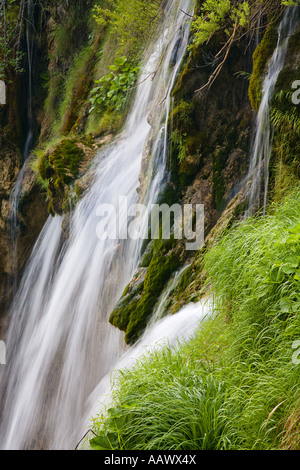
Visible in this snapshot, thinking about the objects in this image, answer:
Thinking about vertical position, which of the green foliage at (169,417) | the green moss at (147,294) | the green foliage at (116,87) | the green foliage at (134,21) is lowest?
the green foliage at (169,417)

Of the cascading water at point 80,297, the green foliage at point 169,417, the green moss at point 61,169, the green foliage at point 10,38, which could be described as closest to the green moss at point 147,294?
the cascading water at point 80,297

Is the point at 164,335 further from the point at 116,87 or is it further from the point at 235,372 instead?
the point at 116,87

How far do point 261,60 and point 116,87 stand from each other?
16.6 feet

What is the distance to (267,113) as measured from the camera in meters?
4.69

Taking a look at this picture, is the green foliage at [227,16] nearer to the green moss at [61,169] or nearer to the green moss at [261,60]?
the green moss at [261,60]

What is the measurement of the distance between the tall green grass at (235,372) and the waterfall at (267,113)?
70 cm

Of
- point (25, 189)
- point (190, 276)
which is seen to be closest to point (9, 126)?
point (25, 189)

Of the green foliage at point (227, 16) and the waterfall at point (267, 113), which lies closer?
the waterfall at point (267, 113)

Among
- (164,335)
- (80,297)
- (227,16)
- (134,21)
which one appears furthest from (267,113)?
(134,21)

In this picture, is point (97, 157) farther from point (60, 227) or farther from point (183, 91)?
point (183, 91)

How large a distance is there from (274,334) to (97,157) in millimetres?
5931

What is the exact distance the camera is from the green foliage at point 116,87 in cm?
931

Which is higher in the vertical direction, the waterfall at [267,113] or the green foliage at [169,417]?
the waterfall at [267,113]

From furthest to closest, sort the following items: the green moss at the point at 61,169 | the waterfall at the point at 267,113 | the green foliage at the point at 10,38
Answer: the green foliage at the point at 10,38 → the green moss at the point at 61,169 → the waterfall at the point at 267,113
